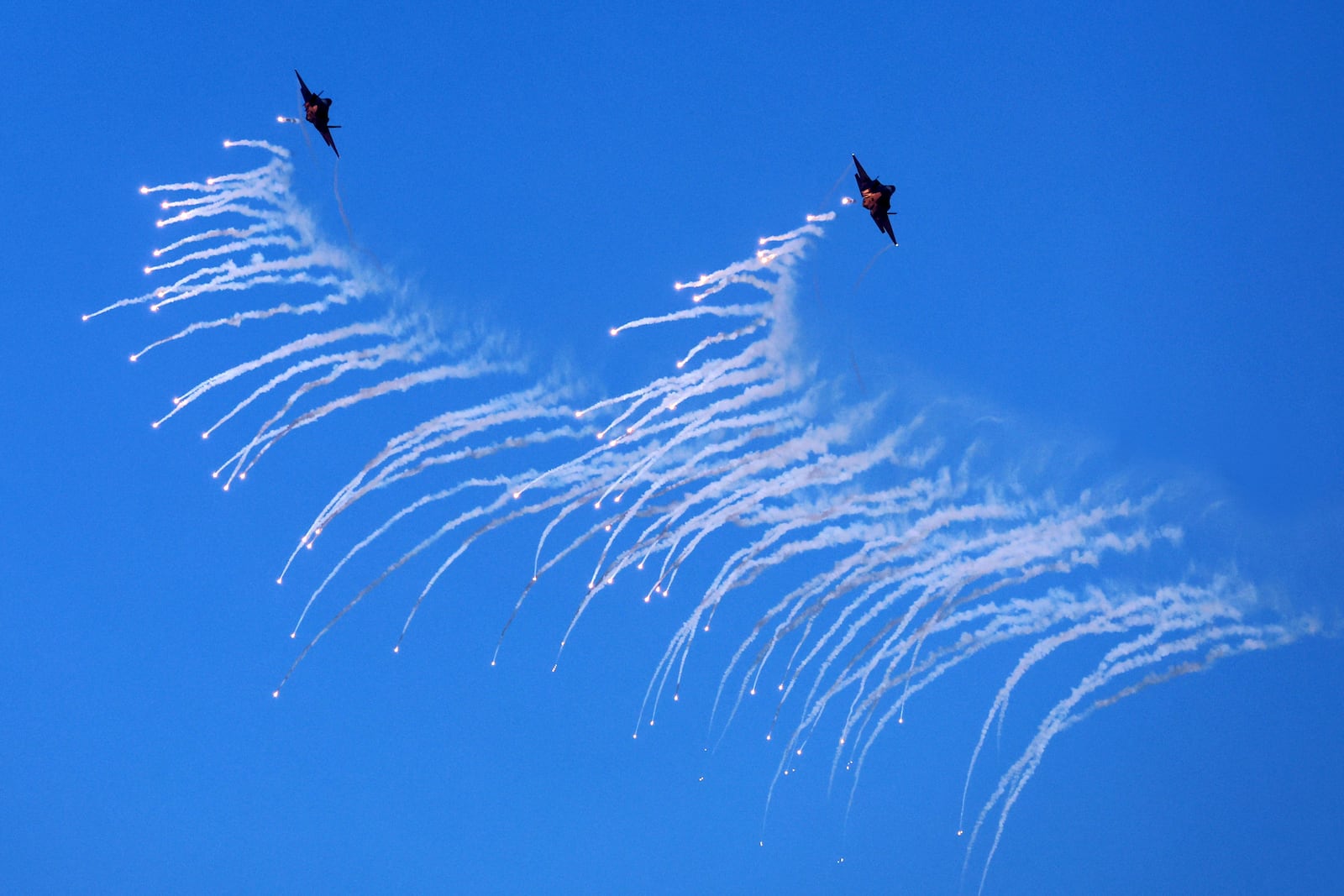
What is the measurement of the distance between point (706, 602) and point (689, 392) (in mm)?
6292

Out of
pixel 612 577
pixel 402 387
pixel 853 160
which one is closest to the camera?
pixel 612 577

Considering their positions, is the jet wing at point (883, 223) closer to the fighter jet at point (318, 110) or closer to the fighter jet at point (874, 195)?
the fighter jet at point (874, 195)

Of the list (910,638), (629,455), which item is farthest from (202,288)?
(910,638)

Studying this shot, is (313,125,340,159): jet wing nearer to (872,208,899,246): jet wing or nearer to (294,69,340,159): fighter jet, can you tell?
(294,69,340,159): fighter jet

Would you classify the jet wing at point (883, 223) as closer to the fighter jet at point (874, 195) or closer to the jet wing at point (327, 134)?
the fighter jet at point (874, 195)

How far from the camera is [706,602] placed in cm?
3669

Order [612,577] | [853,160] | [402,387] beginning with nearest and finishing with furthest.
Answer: [612,577], [402,387], [853,160]

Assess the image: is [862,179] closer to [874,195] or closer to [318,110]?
[874,195]

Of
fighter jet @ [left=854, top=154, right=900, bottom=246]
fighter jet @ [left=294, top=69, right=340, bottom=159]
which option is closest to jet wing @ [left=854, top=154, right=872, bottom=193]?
fighter jet @ [left=854, top=154, right=900, bottom=246]

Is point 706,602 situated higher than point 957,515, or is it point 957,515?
point 957,515

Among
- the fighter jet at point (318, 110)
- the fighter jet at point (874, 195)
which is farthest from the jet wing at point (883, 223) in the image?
the fighter jet at point (318, 110)

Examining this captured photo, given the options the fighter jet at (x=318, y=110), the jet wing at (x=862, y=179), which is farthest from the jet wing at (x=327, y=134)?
the jet wing at (x=862, y=179)

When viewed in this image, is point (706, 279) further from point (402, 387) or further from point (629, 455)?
point (402, 387)

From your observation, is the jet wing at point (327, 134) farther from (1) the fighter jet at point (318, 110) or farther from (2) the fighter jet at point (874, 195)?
(2) the fighter jet at point (874, 195)
